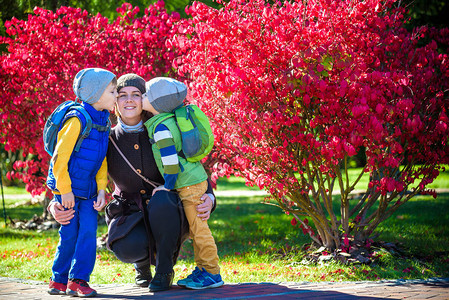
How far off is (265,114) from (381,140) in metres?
1.14

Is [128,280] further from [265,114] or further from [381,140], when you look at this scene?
[381,140]

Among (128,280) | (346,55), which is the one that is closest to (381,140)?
(346,55)

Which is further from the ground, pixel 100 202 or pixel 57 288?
pixel 100 202

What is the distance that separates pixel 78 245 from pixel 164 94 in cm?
139

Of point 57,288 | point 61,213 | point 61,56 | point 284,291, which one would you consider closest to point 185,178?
point 61,213

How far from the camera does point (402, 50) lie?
5.32m

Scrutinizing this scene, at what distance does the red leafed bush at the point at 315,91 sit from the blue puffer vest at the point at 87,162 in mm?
1427

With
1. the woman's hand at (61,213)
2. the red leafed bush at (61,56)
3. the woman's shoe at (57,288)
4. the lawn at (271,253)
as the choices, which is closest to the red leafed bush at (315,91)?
the lawn at (271,253)

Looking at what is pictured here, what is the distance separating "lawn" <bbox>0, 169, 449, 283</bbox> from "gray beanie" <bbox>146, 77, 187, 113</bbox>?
68.8 inches

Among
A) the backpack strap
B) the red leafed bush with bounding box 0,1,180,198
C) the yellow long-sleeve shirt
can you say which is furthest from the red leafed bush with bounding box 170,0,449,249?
the yellow long-sleeve shirt

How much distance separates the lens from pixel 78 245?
3.90 m

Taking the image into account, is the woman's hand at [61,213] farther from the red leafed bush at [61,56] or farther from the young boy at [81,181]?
the red leafed bush at [61,56]

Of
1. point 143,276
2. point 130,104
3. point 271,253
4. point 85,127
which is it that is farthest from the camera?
point 271,253

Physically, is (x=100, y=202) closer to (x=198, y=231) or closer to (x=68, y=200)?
(x=68, y=200)
